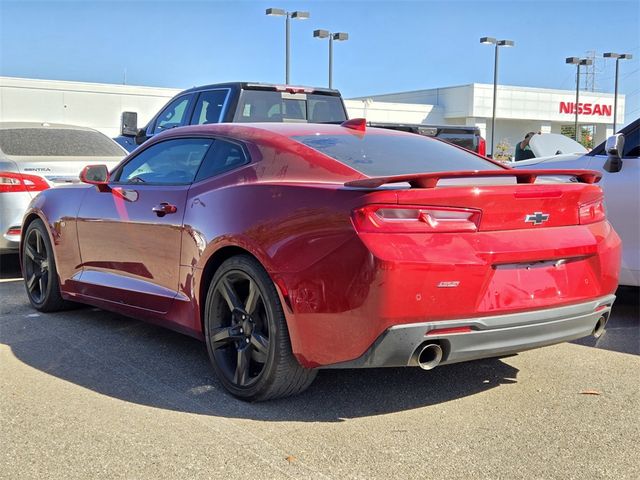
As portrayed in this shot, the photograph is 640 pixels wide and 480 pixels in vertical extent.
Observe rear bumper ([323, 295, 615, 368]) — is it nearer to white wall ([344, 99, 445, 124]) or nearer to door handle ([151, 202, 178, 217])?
door handle ([151, 202, 178, 217])

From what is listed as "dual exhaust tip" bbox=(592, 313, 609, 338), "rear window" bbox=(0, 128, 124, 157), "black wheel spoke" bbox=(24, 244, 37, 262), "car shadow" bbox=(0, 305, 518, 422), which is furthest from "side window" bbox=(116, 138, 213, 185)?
"rear window" bbox=(0, 128, 124, 157)

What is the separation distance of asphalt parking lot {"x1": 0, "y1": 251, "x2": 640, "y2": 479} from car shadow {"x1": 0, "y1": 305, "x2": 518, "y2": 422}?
13mm

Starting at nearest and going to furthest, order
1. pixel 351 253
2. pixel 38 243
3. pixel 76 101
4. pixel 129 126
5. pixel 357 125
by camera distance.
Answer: pixel 351 253
pixel 357 125
pixel 38 243
pixel 129 126
pixel 76 101

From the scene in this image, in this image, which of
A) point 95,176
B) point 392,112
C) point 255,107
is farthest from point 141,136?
point 392,112

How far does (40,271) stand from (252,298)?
9.55ft

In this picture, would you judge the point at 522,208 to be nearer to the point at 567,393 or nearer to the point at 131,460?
the point at 567,393

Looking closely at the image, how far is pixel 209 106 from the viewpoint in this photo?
30.3 feet

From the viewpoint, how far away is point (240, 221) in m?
3.85

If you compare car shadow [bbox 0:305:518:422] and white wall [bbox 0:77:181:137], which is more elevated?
white wall [bbox 0:77:181:137]

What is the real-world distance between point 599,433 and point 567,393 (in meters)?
0.58

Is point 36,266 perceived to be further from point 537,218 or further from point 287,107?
point 287,107

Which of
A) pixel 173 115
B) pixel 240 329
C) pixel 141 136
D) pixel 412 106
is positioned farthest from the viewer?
pixel 412 106

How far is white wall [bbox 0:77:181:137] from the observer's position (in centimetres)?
2847

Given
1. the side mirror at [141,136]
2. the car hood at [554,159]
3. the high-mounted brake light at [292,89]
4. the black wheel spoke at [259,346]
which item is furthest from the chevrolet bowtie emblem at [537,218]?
the side mirror at [141,136]
